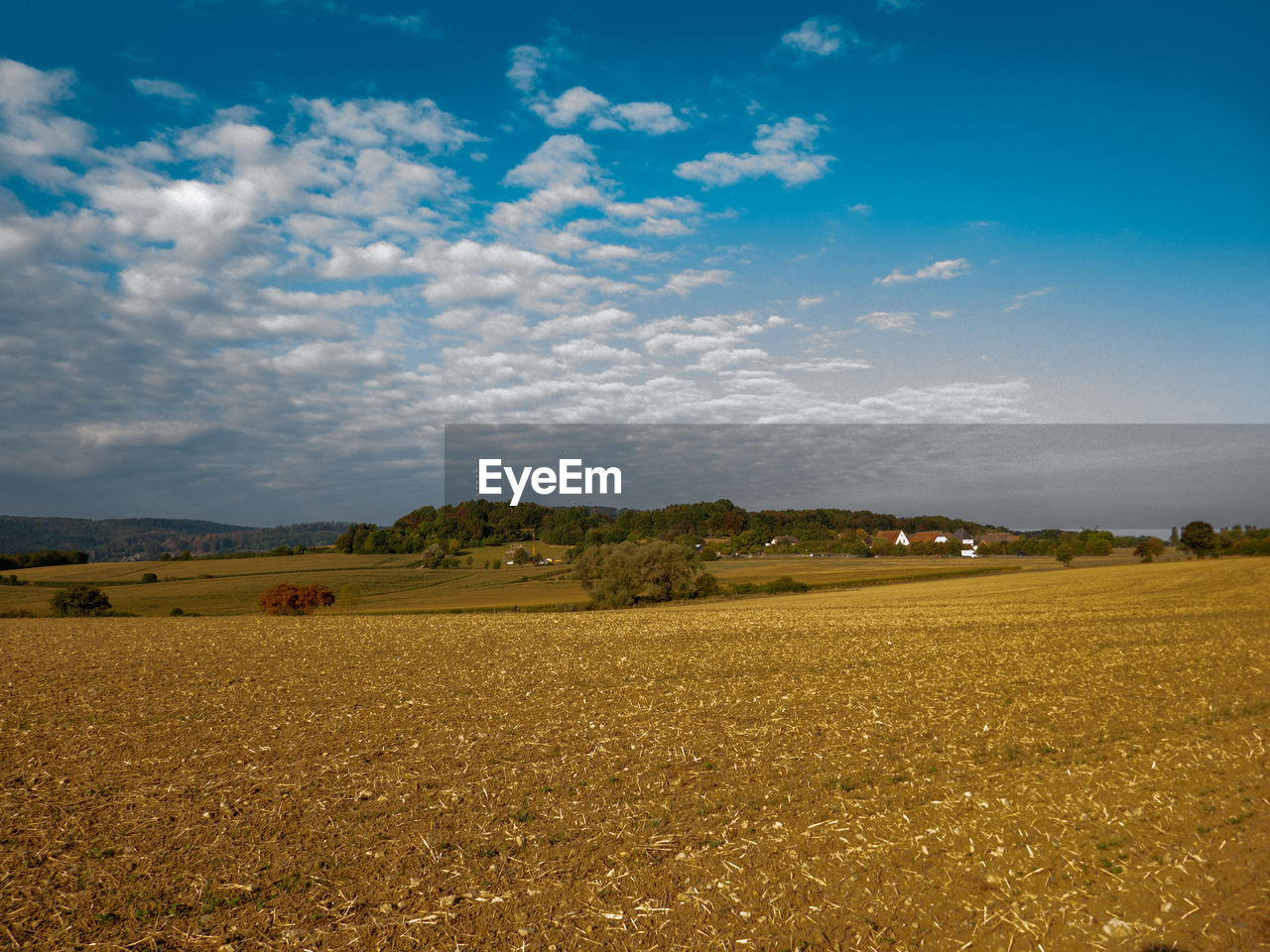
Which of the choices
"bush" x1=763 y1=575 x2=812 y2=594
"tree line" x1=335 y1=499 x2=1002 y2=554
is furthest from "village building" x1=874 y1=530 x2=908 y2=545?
"bush" x1=763 y1=575 x2=812 y2=594

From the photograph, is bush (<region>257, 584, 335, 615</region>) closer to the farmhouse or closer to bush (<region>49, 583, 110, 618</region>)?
bush (<region>49, 583, 110, 618</region>)

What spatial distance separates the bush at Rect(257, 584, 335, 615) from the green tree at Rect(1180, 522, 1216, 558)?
112051mm

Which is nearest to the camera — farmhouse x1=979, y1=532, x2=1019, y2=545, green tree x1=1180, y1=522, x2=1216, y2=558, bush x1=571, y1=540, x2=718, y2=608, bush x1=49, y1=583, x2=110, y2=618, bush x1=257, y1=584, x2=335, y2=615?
bush x1=49, y1=583, x2=110, y2=618

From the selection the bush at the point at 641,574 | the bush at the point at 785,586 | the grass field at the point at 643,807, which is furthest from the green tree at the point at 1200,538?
the grass field at the point at 643,807

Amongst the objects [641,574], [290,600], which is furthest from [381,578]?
[641,574]

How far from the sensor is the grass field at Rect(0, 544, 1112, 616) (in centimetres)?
5822

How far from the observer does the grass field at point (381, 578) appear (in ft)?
191

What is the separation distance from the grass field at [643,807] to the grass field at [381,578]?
41.5 m

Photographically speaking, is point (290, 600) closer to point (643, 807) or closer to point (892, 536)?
point (643, 807)

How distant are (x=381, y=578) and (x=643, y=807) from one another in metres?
73.3

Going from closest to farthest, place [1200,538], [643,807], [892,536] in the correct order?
[643,807]
[1200,538]
[892,536]

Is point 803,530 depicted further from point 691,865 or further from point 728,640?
point 691,865

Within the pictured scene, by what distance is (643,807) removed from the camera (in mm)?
8578

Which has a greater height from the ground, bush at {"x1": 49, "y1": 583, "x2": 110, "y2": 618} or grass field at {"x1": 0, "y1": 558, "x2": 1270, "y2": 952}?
grass field at {"x1": 0, "y1": 558, "x2": 1270, "y2": 952}
